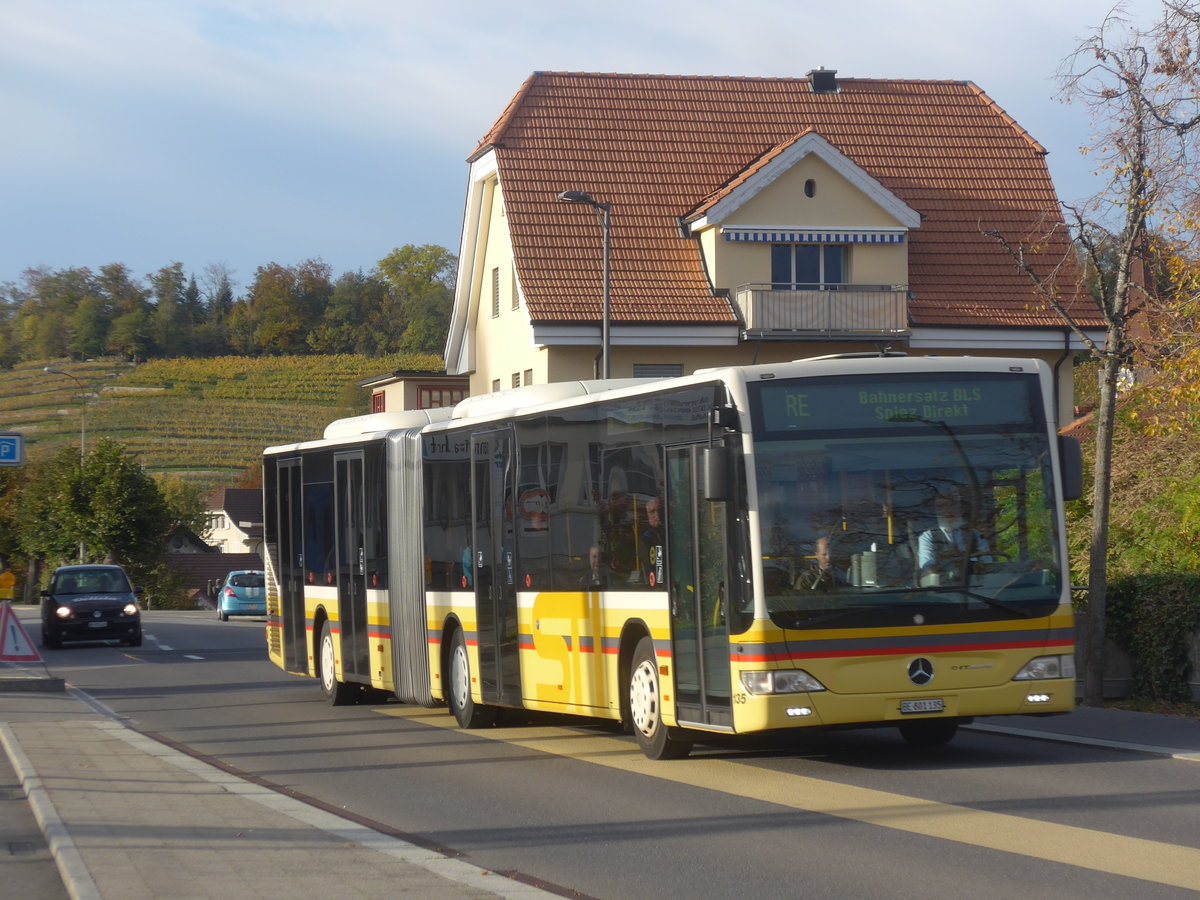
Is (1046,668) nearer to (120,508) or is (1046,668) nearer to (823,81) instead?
(823,81)

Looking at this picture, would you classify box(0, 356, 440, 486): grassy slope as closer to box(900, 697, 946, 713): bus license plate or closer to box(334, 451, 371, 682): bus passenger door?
box(334, 451, 371, 682): bus passenger door

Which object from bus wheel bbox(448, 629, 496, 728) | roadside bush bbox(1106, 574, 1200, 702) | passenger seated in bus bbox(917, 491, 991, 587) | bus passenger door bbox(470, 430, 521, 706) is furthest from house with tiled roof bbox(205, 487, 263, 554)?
passenger seated in bus bbox(917, 491, 991, 587)

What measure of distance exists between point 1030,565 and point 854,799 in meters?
2.49

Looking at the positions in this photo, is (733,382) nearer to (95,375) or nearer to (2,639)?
(2,639)

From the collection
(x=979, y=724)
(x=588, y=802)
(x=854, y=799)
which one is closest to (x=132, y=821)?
(x=588, y=802)

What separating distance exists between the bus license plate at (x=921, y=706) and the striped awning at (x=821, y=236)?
26632 mm

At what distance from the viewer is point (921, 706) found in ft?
39.9

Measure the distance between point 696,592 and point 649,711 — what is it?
1379 millimetres

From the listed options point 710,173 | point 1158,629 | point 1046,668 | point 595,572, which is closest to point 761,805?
point 1046,668

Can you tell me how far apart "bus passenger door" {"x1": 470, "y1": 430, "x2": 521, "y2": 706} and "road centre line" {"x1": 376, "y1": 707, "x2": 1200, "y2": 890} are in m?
1.26

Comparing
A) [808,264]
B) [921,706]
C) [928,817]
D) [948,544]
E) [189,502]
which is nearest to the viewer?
[928,817]

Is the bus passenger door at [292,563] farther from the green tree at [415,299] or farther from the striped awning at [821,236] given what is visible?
the green tree at [415,299]

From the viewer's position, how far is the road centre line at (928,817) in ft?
28.4

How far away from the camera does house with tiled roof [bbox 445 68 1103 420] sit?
122 ft
